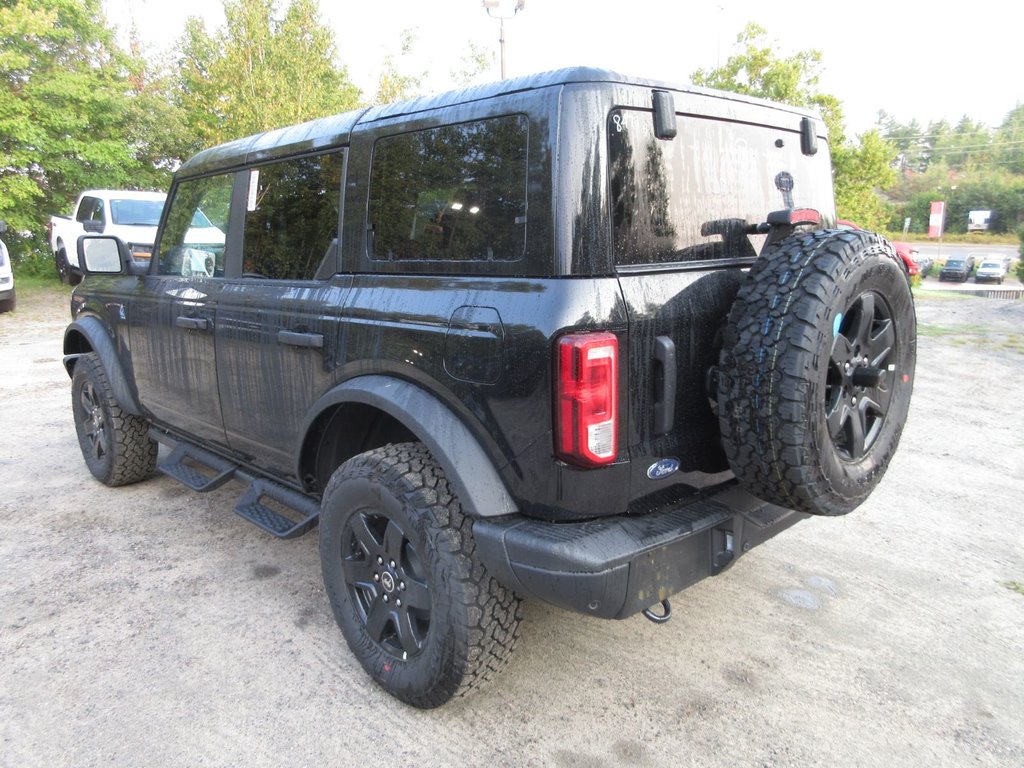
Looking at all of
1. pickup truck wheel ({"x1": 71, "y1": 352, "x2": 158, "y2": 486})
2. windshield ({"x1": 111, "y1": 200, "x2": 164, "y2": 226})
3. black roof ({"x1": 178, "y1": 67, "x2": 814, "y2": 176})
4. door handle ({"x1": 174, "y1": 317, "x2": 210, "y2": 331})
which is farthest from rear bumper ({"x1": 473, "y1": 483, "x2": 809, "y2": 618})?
windshield ({"x1": 111, "y1": 200, "x2": 164, "y2": 226})

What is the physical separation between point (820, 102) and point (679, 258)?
53.6 feet

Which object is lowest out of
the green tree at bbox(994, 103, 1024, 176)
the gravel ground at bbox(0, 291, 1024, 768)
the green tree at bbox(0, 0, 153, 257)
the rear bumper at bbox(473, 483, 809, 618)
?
the gravel ground at bbox(0, 291, 1024, 768)

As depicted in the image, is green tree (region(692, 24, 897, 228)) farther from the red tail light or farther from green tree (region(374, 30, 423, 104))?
the red tail light

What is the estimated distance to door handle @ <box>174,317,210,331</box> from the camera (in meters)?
3.40

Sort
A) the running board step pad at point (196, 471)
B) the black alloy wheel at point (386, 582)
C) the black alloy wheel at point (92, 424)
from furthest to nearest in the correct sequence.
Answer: the black alloy wheel at point (92, 424), the running board step pad at point (196, 471), the black alloy wheel at point (386, 582)

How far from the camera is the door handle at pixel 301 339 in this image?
2752mm

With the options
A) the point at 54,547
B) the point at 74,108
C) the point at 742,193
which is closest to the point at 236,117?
the point at 74,108

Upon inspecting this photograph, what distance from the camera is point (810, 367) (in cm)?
201

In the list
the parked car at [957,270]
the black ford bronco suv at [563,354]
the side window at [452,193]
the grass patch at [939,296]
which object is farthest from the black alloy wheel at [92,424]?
the parked car at [957,270]

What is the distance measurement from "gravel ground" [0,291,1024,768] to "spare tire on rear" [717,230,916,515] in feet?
2.53

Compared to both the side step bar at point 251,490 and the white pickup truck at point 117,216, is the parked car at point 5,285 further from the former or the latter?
the side step bar at point 251,490

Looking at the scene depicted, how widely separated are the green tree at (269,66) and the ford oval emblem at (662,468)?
1333cm

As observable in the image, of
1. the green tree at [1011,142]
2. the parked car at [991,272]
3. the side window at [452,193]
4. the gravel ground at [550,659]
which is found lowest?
the parked car at [991,272]

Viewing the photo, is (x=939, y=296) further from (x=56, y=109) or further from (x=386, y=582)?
(x=56, y=109)
